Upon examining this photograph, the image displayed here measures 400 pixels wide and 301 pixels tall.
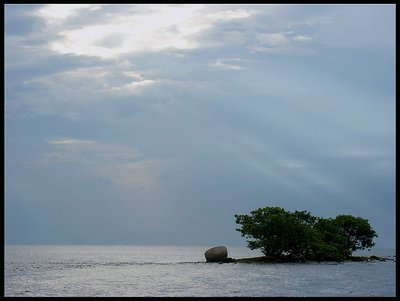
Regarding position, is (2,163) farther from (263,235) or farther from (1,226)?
(263,235)

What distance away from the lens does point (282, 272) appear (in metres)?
57.6

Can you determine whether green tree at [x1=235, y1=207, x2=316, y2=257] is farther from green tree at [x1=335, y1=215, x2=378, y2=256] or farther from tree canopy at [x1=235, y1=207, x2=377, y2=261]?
green tree at [x1=335, y1=215, x2=378, y2=256]

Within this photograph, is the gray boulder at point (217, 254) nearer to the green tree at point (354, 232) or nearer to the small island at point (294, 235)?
the small island at point (294, 235)

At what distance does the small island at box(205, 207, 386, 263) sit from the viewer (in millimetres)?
71250

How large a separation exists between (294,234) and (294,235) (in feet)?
0.99

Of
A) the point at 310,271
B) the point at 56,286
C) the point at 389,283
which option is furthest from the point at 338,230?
the point at 56,286

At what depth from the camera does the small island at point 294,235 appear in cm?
7125

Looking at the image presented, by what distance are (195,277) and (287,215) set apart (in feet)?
73.0

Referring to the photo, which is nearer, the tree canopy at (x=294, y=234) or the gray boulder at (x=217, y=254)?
the tree canopy at (x=294, y=234)

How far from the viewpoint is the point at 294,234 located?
233 feet

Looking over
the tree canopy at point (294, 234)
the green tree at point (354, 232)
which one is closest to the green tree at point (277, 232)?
the tree canopy at point (294, 234)

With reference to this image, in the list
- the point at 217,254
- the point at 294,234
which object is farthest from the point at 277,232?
the point at 217,254

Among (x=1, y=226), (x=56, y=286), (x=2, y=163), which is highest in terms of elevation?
(x=2, y=163)

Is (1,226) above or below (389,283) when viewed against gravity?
above
